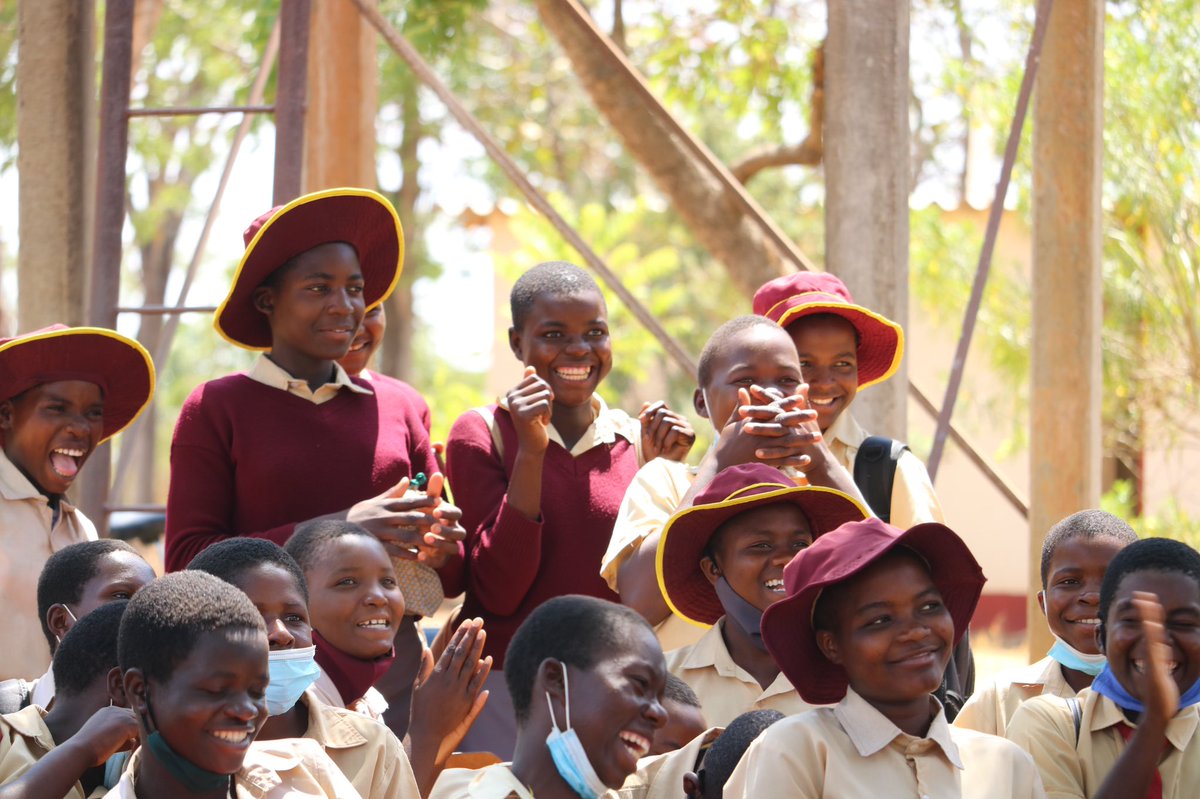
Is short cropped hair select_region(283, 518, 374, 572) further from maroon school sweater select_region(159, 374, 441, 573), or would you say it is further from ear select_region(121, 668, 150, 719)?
ear select_region(121, 668, 150, 719)

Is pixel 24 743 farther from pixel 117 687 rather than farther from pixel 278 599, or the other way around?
pixel 278 599

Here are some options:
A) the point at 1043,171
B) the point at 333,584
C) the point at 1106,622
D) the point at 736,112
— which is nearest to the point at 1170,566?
the point at 1106,622

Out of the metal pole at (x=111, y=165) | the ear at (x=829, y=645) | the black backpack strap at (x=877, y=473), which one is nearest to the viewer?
the ear at (x=829, y=645)

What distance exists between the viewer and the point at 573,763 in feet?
10.7

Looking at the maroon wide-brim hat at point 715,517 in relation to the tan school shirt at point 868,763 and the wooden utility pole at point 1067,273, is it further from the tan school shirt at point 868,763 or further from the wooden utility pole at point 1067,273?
the wooden utility pole at point 1067,273

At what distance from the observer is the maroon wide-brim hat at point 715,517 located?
409 cm

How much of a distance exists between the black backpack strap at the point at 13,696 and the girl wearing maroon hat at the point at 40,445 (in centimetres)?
32

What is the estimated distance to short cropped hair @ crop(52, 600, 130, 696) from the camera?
3680 mm

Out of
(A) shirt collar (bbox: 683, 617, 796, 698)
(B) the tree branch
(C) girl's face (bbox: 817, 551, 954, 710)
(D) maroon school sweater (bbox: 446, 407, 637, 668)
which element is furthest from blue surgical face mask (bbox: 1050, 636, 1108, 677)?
(B) the tree branch

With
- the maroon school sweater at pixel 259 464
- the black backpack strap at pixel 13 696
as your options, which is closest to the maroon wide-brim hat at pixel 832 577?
the maroon school sweater at pixel 259 464

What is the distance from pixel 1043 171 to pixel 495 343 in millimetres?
10637

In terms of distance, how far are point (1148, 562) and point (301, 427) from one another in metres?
2.22

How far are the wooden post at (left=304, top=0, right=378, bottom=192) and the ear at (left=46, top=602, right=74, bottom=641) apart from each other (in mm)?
3801

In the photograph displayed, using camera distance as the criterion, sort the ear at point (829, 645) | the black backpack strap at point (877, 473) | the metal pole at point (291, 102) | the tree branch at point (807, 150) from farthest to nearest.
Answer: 1. the tree branch at point (807, 150)
2. the metal pole at point (291, 102)
3. the black backpack strap at point (877, 473)
4. the ear at point (829, 645)
